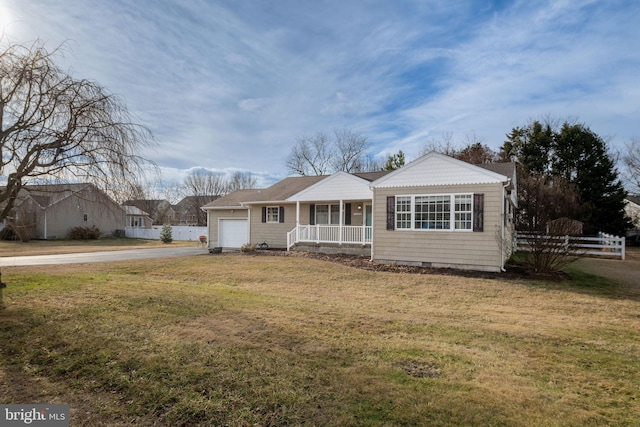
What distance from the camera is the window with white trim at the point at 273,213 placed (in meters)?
19.8

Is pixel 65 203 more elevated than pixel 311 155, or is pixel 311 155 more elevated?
pixel 311 155

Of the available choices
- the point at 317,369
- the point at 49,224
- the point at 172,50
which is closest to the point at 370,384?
the point at 317,369

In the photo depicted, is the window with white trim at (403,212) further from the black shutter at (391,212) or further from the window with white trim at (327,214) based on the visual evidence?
the window with white trim at (327,214)

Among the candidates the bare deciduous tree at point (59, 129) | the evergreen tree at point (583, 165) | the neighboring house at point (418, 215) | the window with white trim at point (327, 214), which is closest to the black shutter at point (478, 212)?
the neighboring house at point (418, 215)

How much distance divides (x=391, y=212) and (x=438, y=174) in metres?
2.32

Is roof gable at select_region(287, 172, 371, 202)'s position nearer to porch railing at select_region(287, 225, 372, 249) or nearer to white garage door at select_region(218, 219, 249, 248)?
porch railing at select_region(287, 225, 372, 249)

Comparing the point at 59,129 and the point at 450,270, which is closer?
the point at 59,129

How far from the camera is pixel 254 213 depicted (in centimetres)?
2050

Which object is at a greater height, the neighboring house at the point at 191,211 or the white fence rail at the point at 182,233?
the neighboring house at the point at 191,211

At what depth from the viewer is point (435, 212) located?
1301cm

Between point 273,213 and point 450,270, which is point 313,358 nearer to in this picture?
point 450,270

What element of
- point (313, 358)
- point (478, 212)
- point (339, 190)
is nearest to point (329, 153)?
point (339, 190)

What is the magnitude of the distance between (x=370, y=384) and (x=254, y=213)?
17596 mm

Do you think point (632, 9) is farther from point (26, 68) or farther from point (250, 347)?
point (26, 68)
